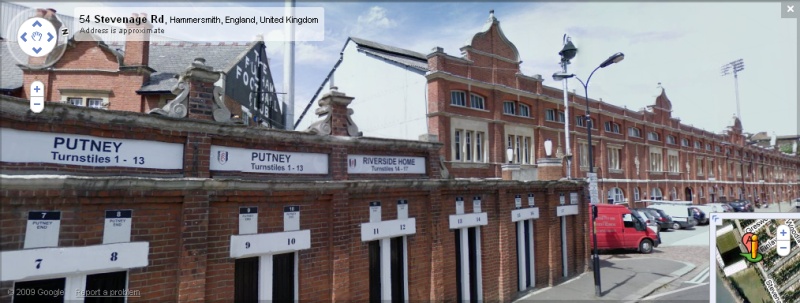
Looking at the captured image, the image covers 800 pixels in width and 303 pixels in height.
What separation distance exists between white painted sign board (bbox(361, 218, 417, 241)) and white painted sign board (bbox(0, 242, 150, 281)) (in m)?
3.67

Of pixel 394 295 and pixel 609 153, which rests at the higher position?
pixel 609 153

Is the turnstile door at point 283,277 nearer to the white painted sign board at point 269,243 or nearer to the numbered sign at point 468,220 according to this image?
the white painted sign board at point 269,243

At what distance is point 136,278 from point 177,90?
8.73 feet

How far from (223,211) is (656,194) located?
44.7 meters

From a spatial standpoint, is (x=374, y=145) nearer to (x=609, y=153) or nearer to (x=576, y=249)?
(x=576, y=249)

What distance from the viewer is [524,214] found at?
38.4ft

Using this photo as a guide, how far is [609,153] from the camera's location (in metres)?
35.0

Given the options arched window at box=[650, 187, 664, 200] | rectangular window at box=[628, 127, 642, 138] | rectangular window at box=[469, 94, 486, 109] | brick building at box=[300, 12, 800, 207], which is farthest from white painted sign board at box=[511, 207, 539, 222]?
arched window at box=[650, 187, 664, 200]

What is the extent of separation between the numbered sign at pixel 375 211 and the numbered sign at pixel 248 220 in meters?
2.30

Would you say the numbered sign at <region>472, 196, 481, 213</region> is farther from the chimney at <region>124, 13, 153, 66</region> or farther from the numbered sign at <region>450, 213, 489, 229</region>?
the chimney at <region>124, 13, 153, 66</region>

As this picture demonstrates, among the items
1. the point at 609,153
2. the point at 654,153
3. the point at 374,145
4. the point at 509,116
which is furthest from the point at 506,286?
the point at 654,153

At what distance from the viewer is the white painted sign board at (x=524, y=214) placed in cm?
1134

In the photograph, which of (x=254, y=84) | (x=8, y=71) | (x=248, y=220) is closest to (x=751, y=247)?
(x=248, y=220)

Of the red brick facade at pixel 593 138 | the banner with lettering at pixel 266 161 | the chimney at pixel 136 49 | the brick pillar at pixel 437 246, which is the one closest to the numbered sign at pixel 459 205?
the brick pillar at pixel 437 246
